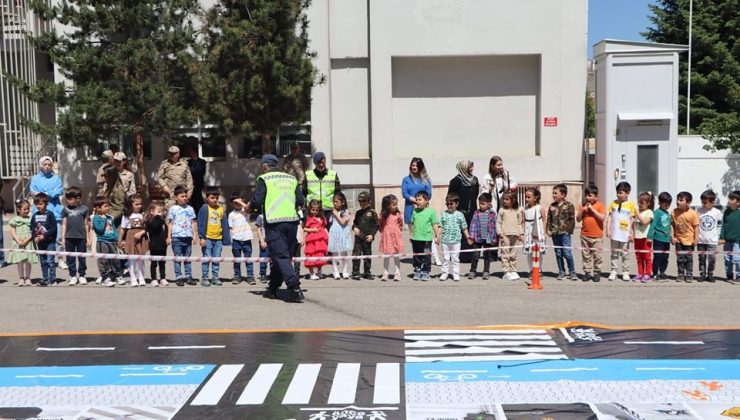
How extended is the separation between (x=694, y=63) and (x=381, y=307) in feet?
90.6

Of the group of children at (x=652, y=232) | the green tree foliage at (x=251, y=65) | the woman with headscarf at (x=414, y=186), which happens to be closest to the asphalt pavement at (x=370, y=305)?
the group of children at (x=652, y=232)

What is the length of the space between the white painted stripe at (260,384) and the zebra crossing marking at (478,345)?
50.9 inches

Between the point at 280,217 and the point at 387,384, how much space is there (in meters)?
4.28

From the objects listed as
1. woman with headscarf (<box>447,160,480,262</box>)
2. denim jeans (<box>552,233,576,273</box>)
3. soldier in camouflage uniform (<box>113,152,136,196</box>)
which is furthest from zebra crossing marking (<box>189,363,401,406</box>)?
soldier in camouflage uniform (<box>113,152,136,196</box>)

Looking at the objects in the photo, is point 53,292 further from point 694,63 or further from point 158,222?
point 694,63

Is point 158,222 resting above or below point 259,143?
below

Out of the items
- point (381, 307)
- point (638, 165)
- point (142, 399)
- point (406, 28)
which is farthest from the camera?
point (406, 28)

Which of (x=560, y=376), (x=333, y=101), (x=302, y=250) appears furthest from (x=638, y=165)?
(x=560, y=376)

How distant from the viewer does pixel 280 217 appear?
433 inches

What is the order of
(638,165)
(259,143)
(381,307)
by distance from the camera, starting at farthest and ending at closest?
(259,143) → (638,165) → (381,307)

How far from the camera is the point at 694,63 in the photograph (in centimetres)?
3397

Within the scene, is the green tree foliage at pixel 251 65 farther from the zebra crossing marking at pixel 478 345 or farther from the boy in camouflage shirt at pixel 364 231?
the zebra crossing marking at pixel 478 345

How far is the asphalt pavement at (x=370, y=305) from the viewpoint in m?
9.72

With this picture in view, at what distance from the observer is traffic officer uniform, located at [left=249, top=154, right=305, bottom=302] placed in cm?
1092
